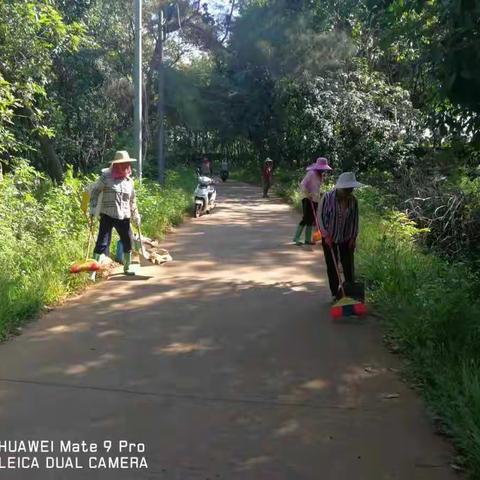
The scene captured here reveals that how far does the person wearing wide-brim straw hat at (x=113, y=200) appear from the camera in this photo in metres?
8.38

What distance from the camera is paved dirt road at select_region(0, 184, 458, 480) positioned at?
3688 mm

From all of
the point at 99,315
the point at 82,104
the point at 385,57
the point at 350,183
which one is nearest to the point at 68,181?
the point at 99,315

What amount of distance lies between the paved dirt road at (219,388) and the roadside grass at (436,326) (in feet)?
0.51

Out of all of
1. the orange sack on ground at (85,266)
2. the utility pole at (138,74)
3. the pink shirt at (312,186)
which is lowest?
the orange sack on ground at (85,266)

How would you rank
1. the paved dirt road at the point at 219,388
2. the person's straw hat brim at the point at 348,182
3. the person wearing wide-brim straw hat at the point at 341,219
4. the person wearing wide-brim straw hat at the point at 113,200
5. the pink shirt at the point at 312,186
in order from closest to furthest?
the paved dirt road at the point at 219,388 < the person's straw hat brim at the point at 348,182 < the person wearing wide-brim straw hat at the point at 341,219 < the person wearing wide-brim straw hat at the point at 113,200 < the pink shirt at the point at 312,186

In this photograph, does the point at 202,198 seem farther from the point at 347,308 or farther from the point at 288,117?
the point at 347,308

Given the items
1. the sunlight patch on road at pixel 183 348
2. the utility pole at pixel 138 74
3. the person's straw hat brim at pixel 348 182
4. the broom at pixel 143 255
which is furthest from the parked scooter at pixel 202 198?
the sunlight patch on road at pixel 183 348

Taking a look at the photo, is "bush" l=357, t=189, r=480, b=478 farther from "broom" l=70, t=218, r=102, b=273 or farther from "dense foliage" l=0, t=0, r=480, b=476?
"broom" l=70, t=218, r=102, b=273

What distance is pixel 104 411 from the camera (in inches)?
169

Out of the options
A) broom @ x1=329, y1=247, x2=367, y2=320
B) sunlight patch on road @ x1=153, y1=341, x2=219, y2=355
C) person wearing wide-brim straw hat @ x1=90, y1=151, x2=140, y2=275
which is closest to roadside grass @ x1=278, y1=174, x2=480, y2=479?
broom @ x1=329, y1=247, x2=367, y2=320

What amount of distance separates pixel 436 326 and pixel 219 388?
2042mm

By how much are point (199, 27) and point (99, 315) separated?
25.2 m

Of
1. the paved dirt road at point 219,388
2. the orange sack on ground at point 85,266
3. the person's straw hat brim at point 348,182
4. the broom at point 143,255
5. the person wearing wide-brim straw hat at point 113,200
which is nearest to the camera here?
the paved dirt road at point 219,388

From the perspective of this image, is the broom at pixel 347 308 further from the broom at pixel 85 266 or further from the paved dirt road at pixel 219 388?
the broom at pixel 85 266
